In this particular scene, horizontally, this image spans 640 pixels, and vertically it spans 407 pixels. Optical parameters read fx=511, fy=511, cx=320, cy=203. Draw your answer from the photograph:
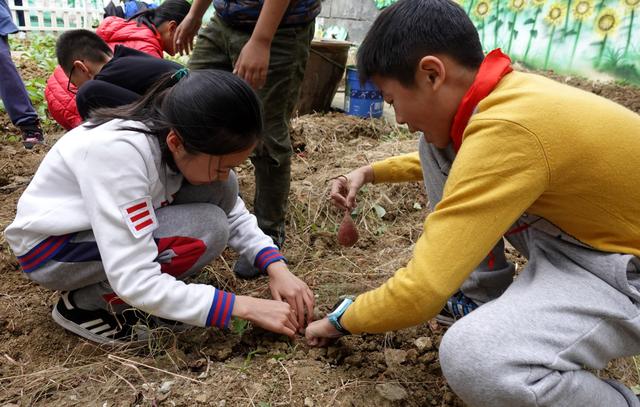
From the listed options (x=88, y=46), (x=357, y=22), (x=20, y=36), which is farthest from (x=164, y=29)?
(x=20, y=36)

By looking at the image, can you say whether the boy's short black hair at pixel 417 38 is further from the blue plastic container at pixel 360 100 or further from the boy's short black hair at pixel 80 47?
the blue plastic container at pixel 360 100

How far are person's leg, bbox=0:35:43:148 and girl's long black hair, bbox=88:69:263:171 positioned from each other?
8.58ft

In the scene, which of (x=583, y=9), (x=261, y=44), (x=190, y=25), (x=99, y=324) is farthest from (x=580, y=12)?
(x=99, y=324)

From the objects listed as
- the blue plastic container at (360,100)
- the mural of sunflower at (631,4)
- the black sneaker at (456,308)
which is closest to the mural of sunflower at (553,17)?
the mural of sunflower at (631,4)

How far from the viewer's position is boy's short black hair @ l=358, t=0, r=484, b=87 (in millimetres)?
1268

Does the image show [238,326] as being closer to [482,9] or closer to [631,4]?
[631,4]

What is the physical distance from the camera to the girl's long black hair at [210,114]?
130cm

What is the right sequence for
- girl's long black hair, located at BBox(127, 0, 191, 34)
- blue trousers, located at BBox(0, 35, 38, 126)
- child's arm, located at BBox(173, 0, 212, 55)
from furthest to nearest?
blue trousers, located at BBox(0, 35, 38, 126)
girl's long black hair, located at BBox(127, 0, 191, 34)
child's arm, located at BBox(173, 0, 212, 55)

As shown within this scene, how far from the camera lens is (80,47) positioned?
2.62 meters

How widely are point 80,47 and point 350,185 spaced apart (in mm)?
1744

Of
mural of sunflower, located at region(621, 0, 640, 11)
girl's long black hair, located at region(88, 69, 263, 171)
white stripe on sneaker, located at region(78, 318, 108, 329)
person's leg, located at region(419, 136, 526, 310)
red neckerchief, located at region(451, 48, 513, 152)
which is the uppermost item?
mural of sunflower, located at region(621, 0, 640, 11)

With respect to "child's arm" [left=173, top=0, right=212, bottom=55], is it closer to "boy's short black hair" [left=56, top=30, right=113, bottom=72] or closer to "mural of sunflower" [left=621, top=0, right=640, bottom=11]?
"boy's short black hair" [left=56, top=30, right=113, bottom=72]

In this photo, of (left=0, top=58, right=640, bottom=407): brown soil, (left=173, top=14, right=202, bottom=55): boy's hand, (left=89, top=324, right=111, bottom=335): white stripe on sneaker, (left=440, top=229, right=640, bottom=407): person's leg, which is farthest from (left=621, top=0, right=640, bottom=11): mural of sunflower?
(left=89, top=324, right=111, bottom=335): white stripe on sneaker

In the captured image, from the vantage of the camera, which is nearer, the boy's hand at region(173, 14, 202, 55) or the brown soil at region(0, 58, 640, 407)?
the brown soil at region(0, 58, 640, 407)
